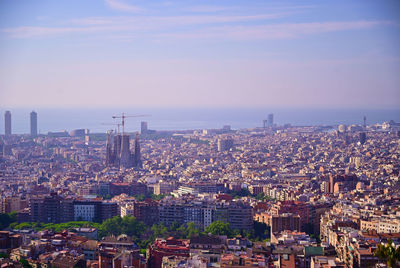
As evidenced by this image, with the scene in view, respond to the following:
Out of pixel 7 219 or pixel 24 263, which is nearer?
pixel 24 263

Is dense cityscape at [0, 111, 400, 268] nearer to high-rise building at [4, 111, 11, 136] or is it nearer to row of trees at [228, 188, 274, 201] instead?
row of trees at [228, 188, 274, 201]

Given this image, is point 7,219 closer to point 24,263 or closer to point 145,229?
point 145,229

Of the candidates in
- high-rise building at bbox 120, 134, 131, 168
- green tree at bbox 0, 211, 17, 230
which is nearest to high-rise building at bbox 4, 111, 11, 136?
high-rise building at bbox 120, 134, 131, 168

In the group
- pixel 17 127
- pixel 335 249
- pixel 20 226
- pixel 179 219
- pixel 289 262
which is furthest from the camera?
pixel 17 127

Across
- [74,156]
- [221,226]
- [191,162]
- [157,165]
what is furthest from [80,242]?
[74,156]

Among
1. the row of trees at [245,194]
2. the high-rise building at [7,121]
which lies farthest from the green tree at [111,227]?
the high-rise building at [7,121]

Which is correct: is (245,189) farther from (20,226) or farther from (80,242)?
(80,242)

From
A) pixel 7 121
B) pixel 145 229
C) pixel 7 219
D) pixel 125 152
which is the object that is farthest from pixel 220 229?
pixel 7 121

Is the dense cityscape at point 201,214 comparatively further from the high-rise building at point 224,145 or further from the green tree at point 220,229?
the high-rise building at point 224,145

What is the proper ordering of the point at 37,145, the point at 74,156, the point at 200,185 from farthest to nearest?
1. the point at 37,145
2. the point at 74,156
3. the point at 200,185
